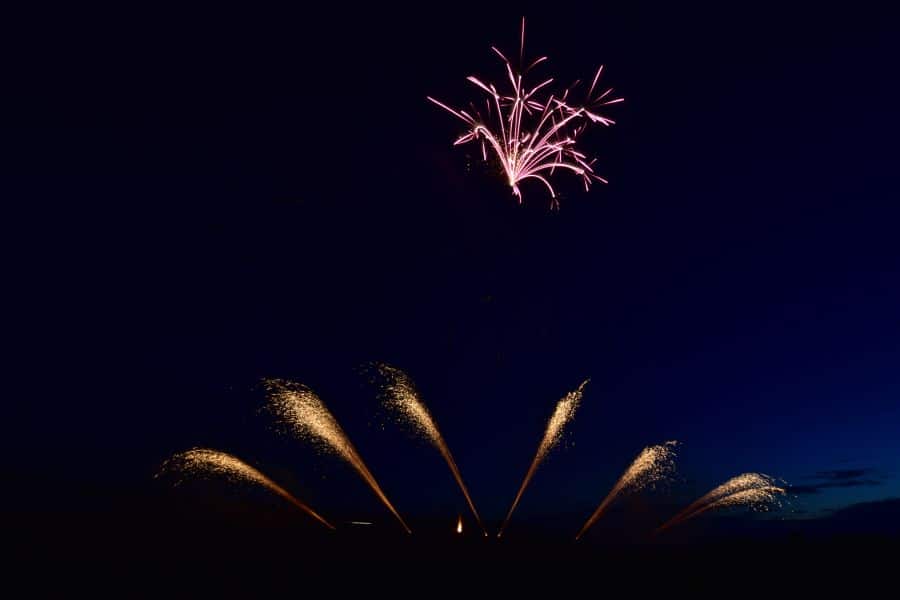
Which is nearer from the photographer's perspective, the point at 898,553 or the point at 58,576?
the point at 58,576

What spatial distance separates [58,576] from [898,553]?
95.3ft

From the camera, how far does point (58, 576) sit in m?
18.0

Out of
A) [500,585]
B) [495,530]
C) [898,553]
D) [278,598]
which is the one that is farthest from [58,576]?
[898,553]

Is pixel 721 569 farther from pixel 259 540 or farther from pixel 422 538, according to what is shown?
pixel 259 540

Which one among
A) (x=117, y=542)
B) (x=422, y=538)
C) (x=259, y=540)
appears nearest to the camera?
(x=117, y=542)

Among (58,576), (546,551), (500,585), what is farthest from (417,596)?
(58,576)

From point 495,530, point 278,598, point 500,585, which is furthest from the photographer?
point 495,530

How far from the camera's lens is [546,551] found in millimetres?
24906

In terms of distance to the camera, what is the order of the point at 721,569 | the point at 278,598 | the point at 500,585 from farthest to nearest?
1. the point at 721,569
2. the point at 500,585
3. the point at 278,598

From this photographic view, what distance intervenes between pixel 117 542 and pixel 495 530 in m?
17.7

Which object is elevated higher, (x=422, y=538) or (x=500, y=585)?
(x=422, y=538)

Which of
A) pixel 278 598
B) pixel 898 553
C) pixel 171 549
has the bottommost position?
pixel 278 598

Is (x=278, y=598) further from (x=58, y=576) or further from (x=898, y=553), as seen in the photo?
(x=898, y=553)

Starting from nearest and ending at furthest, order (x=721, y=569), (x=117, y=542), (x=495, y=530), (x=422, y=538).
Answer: (x=721, y=569) < (x=117, y=542) < (x=422, y=538) < (x=495, y=530)
